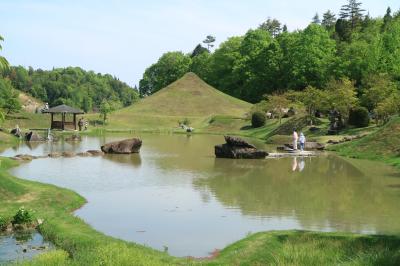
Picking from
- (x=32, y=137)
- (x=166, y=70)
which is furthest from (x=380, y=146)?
(x=166, y=70)

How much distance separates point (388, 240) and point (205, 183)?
43.2 feet

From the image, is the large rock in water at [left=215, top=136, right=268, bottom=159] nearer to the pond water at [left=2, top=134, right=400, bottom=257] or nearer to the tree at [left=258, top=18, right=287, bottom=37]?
the pond water at [left=2, top=134, right=400, bottom=257]

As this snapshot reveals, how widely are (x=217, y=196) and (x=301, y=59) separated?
84870mm

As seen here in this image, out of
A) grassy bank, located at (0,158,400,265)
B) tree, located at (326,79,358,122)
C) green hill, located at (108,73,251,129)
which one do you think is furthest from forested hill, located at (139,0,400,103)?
grassy bank, located at (0,158,400,265)

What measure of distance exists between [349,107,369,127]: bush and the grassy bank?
131ft

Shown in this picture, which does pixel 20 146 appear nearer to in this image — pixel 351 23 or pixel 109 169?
pixel 109 169

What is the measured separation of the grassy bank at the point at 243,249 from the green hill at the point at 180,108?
226 ft

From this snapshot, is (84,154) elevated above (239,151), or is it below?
below

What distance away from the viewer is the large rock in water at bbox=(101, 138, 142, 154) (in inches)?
1609

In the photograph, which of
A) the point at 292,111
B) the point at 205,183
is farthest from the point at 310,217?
the point at 292,111

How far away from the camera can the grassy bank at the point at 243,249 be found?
11.2 metres

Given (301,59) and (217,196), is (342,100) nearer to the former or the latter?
(217,196)

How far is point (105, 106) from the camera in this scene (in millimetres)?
83688

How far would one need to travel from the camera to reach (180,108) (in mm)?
106500
